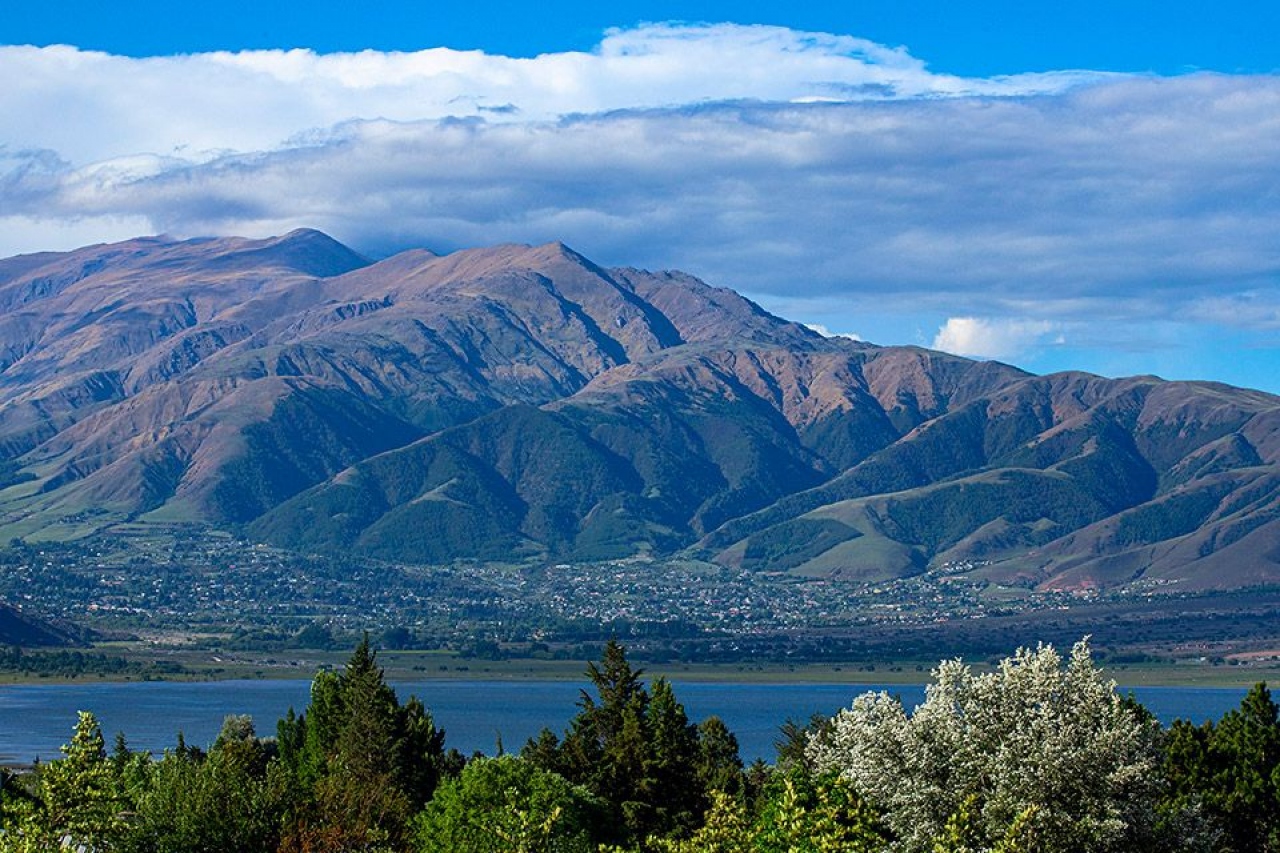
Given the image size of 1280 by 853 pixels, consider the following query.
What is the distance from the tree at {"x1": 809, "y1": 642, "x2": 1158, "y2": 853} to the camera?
62.0m

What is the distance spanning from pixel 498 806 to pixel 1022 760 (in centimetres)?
2271

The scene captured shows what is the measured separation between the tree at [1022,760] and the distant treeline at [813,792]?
72 millimetres

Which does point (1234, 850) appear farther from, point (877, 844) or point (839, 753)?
point (877, 844)

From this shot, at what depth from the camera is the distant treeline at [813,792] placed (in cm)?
5722

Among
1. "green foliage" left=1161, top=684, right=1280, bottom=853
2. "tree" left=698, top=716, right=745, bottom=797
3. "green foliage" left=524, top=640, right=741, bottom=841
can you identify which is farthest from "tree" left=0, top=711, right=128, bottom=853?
"green foliage" left=1161, top=684, right=1280, bottom=853

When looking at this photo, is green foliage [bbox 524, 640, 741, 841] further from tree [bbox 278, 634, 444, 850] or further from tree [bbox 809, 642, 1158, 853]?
tree [bbox 809, 642, 1158, 853]

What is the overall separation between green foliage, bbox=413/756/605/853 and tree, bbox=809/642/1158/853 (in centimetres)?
1210

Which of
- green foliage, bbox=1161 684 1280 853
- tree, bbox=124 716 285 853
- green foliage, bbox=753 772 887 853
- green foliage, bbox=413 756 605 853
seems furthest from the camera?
green foliage, bbox=1161 684 1280 853

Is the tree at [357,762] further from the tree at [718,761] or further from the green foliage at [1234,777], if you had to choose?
the green foliage at [1234,777]

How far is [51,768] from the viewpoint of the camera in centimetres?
5816

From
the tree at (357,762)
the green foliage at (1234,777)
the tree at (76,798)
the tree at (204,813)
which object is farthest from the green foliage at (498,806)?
the green foliage at (1234,777)

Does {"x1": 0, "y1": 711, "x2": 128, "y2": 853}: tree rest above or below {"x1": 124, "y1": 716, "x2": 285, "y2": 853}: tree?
above

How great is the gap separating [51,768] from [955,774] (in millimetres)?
28914

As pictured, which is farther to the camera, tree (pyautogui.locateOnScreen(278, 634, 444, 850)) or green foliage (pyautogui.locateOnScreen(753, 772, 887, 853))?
tree (pyautogui.locateOnScreen(278, 634, 444, 850))
